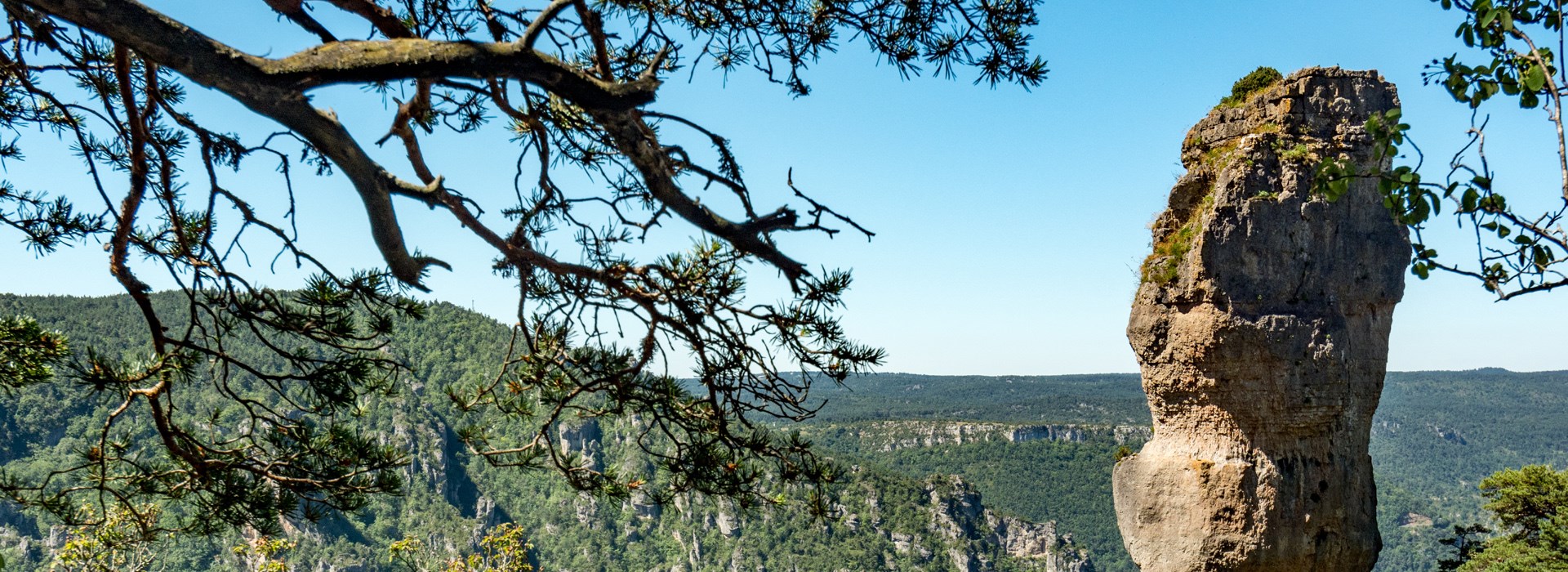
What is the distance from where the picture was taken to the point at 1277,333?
8266 millimetres

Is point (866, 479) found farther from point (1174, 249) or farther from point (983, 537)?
point (1174, 249)

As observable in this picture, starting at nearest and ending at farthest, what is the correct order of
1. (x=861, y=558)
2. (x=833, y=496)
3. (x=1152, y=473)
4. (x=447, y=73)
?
1. (x=447, y=73)
2. (x=833, y=496)
3. (x=1152, y=473)
4. (x=861, y=558)

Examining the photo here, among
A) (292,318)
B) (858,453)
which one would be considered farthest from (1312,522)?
(858,453)

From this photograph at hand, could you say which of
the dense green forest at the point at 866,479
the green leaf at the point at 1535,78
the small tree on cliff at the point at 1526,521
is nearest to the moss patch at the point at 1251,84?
the green leaf at the point at 1535,78

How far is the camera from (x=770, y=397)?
2750 mm

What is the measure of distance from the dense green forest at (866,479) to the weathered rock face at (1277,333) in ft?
108

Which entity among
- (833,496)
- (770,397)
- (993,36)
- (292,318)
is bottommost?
(833,496)

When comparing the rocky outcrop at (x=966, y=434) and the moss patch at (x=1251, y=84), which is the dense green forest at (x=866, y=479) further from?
the moss patch at (x=1251, y=84)

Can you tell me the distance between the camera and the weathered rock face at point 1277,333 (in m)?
8.32

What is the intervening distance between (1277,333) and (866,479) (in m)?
56.3

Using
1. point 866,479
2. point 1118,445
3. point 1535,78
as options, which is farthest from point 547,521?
point 1535,78

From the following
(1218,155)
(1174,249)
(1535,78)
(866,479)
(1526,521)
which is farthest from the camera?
(866,479)

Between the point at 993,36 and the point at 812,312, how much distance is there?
1088mm

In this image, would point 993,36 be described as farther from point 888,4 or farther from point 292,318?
point 292,318
